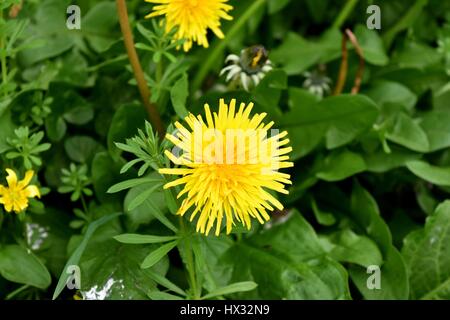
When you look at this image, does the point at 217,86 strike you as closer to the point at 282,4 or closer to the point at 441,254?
the point at 282,4

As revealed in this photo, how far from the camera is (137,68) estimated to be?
158 cm

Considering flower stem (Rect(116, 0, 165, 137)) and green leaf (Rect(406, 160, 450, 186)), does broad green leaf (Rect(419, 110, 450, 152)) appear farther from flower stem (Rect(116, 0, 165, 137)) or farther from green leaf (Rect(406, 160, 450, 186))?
flower stem (Rect(116, 0, 165, 137))

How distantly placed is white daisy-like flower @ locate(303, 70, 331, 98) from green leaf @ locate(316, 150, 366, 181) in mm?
286

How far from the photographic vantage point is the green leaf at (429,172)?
176 centimetres

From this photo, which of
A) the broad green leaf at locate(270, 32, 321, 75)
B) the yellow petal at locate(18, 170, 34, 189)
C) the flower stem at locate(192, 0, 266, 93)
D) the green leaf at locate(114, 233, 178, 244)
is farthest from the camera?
the broad green leaf at locate(270, 32, 321, 75)

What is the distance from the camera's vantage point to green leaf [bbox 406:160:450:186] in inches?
69.4

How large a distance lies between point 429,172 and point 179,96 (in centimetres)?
74

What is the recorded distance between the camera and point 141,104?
171cm

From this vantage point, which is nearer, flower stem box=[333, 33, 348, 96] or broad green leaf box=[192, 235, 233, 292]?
broad green leaf box=[192, 235, 233, 292]

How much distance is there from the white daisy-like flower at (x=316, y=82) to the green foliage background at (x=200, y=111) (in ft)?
0.15

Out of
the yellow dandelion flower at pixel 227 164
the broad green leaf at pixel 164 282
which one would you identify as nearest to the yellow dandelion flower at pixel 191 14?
the yellow dandelion flower at pixel 227 164

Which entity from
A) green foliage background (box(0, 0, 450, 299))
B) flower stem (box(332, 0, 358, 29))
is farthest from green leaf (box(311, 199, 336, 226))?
flower stem (box(332, 0, 358, 29))

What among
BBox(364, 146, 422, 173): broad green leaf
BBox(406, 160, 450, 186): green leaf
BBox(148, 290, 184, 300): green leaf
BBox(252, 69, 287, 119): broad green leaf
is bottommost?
BBox(148, 290, 184, 300): green leaf

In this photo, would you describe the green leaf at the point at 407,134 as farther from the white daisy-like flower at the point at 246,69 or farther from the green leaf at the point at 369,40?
the white daisy-like flower at the point at 246,69
